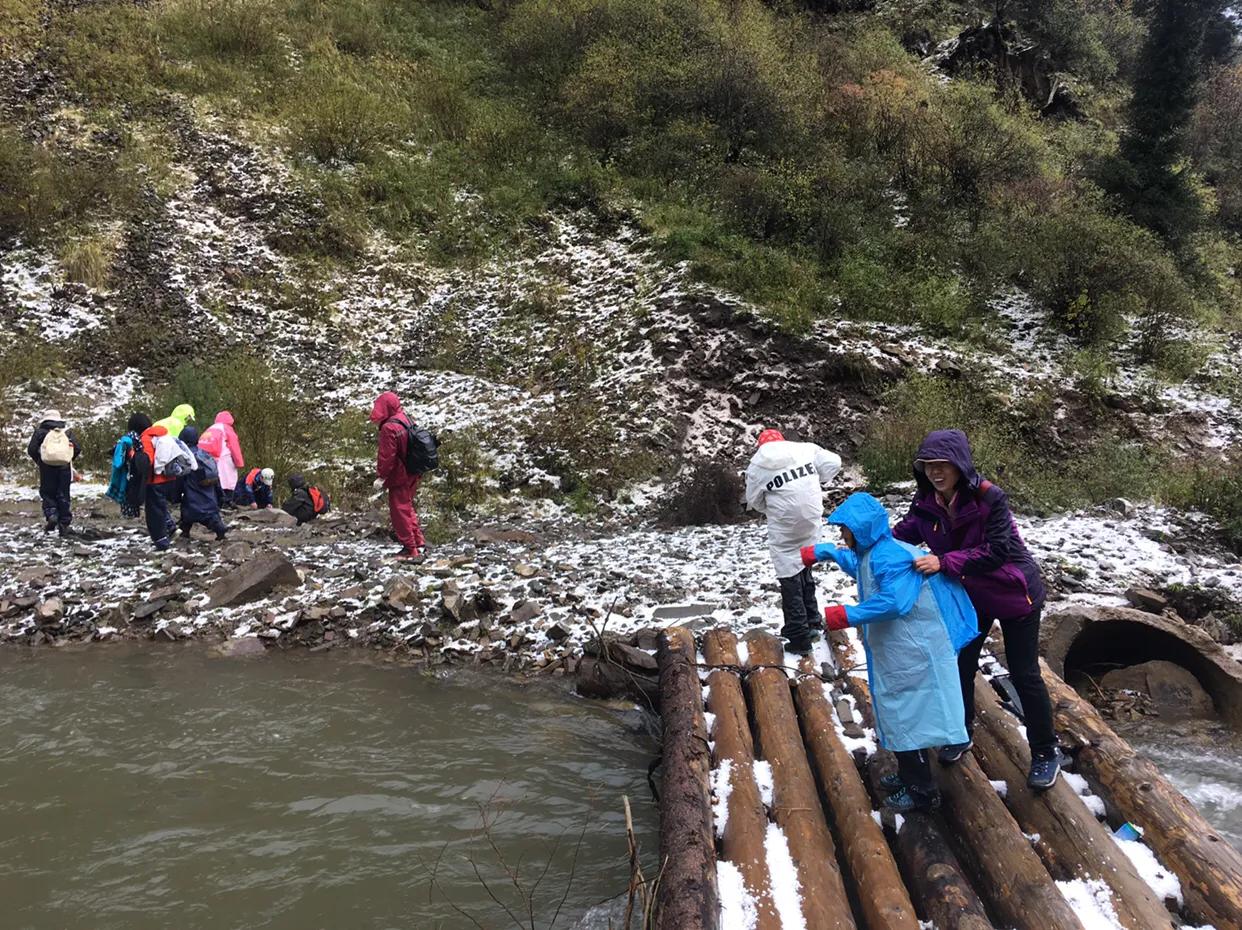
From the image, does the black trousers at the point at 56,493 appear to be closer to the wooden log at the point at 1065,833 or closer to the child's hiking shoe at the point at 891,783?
the child's hiking shoe at the point at 891,783

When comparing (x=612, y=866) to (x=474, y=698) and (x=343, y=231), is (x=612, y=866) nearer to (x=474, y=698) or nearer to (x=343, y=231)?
(x=474, y=698)

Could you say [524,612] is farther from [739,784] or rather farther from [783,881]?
[783,881]

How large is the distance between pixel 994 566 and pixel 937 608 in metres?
0.39

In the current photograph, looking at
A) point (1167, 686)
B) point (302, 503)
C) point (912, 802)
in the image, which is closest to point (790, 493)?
point (912, 802)

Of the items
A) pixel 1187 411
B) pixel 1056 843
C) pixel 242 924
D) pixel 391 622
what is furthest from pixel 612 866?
pixel 1187 411

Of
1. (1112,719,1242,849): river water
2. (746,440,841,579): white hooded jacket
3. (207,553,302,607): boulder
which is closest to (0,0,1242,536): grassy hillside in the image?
(1112,719,1242,849): river water

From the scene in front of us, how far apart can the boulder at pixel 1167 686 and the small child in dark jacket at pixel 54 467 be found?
1209 cm

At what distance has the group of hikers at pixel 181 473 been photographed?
8336 millimetres

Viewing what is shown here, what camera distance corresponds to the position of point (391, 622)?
7211 mm

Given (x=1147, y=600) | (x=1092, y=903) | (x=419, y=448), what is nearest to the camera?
(x=1092, y=903)

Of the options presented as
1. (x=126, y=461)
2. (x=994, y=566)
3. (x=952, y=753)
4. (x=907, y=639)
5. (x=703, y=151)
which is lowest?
(x=952, y=753)

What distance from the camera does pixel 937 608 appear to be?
3477 mm

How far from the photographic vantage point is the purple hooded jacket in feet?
11.6

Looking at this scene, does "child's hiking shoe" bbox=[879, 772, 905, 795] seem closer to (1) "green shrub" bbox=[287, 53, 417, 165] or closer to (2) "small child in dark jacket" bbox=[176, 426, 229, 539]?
(2) "small child in dark jacket" bbox=[176, 426, 229, 539]
